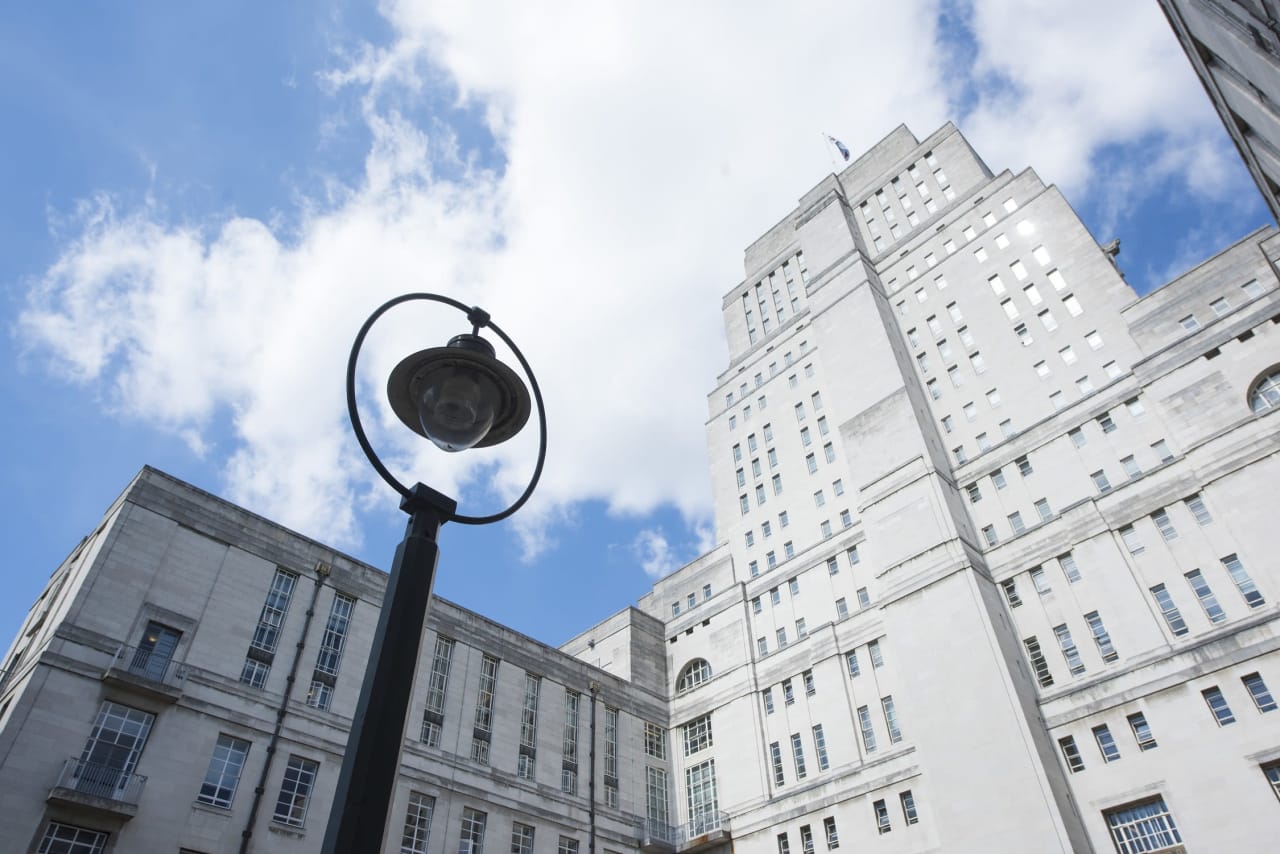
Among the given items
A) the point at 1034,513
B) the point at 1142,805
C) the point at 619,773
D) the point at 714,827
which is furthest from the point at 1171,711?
the point at 619,773

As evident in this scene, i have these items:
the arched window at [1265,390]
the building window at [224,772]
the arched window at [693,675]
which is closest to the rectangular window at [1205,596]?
the arched window at [1265,390]

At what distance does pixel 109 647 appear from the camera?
1193 inches

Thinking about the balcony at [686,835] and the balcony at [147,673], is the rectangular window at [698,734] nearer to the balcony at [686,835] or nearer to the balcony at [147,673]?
the balcony at [686,835]

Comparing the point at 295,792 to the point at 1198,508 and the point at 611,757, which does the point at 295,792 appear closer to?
the point at 611,757

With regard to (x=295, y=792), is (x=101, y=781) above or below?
below

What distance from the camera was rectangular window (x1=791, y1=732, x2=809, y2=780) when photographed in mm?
43938

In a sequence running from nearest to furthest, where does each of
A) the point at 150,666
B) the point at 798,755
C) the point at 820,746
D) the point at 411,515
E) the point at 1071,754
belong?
1. the point at 411,515
2. the point at 150,666
3. the point at 1071,754
4. the point at 820,746
5. the point at 798,755

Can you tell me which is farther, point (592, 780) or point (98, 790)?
point (592, 780)

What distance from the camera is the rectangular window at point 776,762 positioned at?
44781mm

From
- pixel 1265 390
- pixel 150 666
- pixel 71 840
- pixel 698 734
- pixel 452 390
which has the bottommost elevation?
pixel 452 390

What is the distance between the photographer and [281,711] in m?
34.0

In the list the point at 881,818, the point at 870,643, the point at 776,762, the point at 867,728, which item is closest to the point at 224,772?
the point at 776,762

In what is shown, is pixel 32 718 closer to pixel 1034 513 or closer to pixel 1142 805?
pixel 1142 805

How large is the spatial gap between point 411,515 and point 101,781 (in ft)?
98.4
